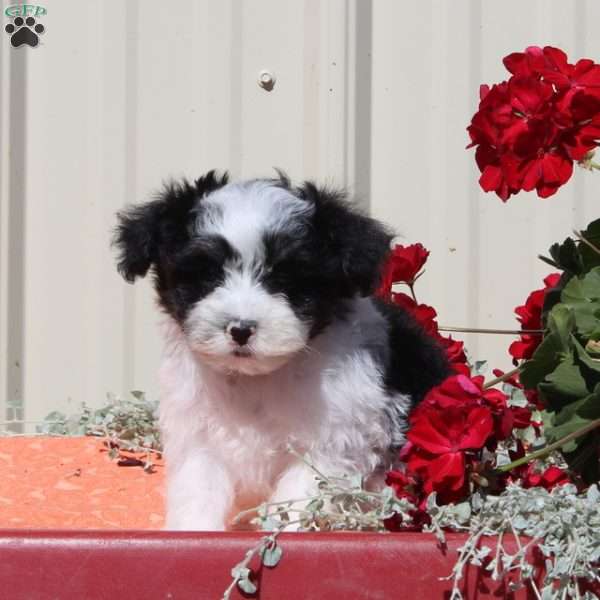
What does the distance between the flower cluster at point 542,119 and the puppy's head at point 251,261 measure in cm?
64

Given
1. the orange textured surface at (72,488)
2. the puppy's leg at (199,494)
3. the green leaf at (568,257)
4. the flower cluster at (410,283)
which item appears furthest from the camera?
the flower cluster at (410,283)

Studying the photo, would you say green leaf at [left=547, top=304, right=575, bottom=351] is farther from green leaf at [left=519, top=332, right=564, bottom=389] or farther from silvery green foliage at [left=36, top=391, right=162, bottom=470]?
silvery green foliage at [left=36, top=391, right=162, bottom=470]

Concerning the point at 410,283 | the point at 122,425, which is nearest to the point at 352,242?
the point at 410,283

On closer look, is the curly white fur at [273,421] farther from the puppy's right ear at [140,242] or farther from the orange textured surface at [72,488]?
the orange textured surface at [72,488]

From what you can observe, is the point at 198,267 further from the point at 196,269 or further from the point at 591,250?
the point at 591,250

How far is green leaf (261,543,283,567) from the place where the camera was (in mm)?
2660

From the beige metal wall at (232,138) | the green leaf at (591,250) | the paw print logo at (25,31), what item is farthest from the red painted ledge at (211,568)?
the paw print logo at (25,31)

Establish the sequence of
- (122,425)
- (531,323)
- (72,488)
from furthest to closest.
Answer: (122,425) < (72,488) < (531,323)

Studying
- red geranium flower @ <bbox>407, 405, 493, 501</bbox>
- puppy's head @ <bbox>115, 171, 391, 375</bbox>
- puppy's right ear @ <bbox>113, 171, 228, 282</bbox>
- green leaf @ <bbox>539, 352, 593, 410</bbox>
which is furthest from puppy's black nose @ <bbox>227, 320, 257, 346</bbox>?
Result: green leaf @ <bbox>539, 352, 593, 410</bbox>

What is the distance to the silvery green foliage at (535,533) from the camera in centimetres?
259

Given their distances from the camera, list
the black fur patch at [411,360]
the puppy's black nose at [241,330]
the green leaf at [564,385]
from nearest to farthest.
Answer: the green leaf at [564,385]
the puppy's black nose at [241,330]
the black fur patch at [411,360]

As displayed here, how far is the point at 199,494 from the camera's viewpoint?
A: 3.59m

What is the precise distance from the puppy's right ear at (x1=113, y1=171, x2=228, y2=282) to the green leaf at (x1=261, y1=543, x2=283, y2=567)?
111cm

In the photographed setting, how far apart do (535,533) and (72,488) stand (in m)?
2.16
